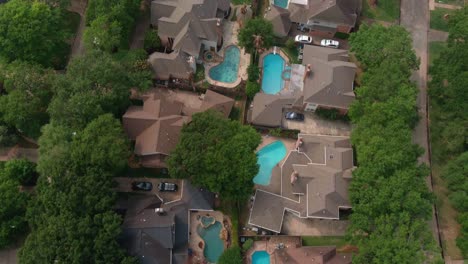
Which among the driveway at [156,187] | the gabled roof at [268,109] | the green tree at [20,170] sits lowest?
the driveway at [156,187]

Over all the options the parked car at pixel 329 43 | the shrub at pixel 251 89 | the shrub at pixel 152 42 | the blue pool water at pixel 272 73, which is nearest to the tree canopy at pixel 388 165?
the parked car at pixel 329 43

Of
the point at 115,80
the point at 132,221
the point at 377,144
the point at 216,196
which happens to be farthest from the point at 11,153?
the point at 377,144

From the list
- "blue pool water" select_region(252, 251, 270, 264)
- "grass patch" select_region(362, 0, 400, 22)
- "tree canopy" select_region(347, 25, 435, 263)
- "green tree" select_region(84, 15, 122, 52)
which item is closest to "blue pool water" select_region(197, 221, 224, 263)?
"blue pool water" select_region(252, 251, 270, 264)

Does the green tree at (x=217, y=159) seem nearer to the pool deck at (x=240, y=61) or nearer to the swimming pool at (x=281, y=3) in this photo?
the pool deck at (x=240, y=61)

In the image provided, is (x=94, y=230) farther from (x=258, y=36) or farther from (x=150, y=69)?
(x=258, y=36)

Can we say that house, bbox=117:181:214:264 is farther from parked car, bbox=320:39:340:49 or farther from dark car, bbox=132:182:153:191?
parked car, bbox=320:39:340:49

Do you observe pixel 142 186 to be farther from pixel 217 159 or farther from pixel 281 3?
pixel 281 3
